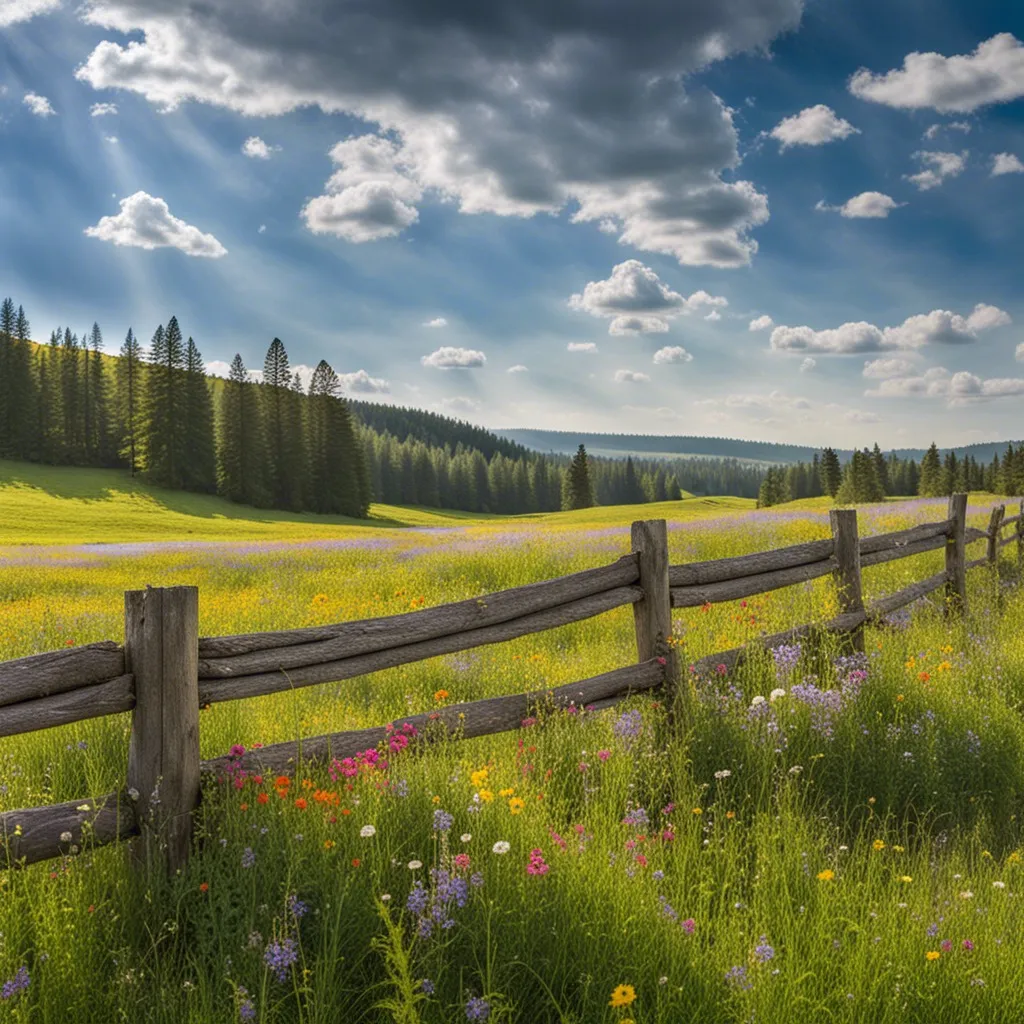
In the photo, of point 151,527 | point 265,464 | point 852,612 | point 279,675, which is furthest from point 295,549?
point 265,464

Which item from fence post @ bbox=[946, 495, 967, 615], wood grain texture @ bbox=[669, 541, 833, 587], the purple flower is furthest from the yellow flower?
fence post @ bbox=[946, 495, 967, 615]

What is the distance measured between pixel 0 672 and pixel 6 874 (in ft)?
2.51

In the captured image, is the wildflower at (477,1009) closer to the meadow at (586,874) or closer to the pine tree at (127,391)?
the meadow at (586,874)

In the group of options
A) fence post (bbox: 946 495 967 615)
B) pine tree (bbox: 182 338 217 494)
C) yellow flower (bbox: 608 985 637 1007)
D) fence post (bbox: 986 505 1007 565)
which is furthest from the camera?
pine tree (bbox: 182 338 217 494)

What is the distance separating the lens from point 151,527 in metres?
53.0

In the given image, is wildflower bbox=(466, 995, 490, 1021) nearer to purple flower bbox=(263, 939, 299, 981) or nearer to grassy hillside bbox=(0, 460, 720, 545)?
purple flower bbox=(263, 939, 299, 981)

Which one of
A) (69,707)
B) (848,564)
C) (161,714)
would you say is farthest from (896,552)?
(69,707)

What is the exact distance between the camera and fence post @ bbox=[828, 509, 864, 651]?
281 inches

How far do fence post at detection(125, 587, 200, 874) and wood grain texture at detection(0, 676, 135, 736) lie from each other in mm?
57

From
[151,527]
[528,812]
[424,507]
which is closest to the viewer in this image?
[528,812]

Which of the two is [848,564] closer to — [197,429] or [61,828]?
[61,828]

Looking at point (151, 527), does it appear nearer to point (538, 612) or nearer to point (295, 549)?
point (295, 549)

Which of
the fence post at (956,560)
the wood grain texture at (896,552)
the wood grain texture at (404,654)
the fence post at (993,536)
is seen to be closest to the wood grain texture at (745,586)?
the wood grain texture at (404,654)

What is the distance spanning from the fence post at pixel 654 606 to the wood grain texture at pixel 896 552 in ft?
11.4
